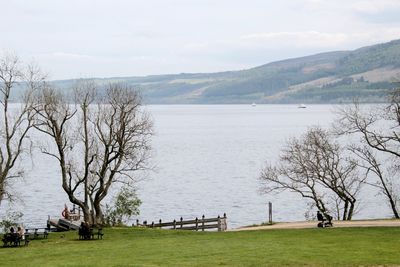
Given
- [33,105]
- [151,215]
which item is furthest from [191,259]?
[151,215]

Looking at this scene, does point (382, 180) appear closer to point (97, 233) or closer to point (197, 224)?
point (197, 224)

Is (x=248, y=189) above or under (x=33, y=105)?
under

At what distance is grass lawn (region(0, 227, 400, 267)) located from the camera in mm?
28500

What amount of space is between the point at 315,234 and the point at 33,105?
24.7 meters

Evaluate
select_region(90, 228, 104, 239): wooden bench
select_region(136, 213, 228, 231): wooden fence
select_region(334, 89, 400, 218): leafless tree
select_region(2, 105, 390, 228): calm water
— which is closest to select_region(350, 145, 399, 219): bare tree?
select_region(334, 89, 400, 218): leafless tree

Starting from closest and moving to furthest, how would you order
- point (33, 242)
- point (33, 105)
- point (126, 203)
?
point (33, 242), point (33, 105), point (126, 203)

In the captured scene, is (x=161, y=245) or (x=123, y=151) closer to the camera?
(x=161, y=245)

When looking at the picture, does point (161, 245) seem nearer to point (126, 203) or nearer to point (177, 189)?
point (126, 203)

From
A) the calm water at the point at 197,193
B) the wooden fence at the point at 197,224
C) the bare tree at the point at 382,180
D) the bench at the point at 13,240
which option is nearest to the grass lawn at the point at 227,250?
the bench at the point at 13,240

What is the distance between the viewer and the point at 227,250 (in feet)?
106

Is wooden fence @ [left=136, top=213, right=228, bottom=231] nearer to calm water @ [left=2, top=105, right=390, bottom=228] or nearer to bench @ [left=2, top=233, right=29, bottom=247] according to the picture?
calm water @ [left=2, top=105, right=390, bottom=228]

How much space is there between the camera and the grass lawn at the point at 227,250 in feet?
93.5

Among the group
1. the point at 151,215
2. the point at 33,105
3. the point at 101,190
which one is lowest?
the point at 151,215

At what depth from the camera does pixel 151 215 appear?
244ft
